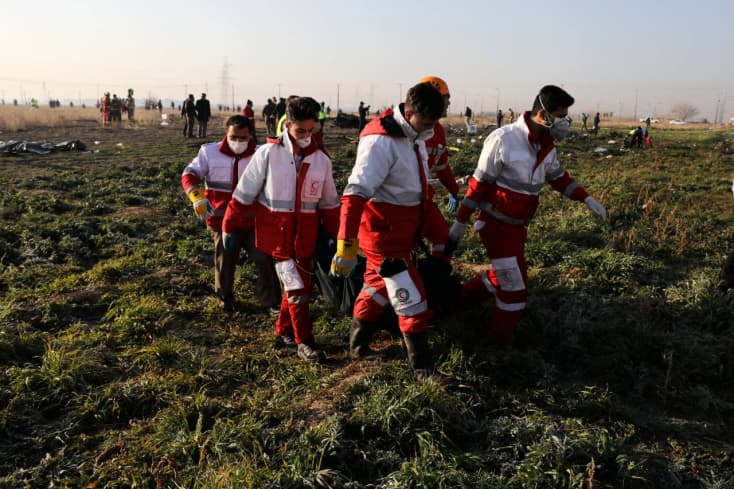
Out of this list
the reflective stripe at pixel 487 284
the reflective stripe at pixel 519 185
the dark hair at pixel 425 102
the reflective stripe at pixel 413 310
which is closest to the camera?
the dark hair at pixel 425 102

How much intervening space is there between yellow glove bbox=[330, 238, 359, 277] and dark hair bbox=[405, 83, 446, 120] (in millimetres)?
915

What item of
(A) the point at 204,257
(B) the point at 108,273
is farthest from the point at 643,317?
(B) the point at 108,273

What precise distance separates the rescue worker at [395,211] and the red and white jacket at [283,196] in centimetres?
53

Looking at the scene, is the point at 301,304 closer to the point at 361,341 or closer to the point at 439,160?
the point at 361,341

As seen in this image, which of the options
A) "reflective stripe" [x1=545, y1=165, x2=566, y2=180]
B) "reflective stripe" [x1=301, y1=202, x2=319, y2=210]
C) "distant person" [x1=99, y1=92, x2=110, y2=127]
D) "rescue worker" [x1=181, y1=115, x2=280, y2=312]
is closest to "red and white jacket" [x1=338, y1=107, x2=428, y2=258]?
"reflective stripe" [x1=301, y1=202, x2=319, y2=210]

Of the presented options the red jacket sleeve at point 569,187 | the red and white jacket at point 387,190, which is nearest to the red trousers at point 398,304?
the red and white jacket at point 387,190

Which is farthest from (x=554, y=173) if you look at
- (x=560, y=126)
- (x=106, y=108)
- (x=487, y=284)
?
(x=106, y=108)

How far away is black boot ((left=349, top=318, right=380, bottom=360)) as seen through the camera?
12.9 feet

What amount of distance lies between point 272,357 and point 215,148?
6.91 feet

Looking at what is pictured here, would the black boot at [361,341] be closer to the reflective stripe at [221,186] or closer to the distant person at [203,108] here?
the reflective stripe at [221,186]

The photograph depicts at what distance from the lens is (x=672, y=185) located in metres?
9.85

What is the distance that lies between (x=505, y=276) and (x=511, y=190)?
2.20 feet

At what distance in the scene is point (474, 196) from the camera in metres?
4.09

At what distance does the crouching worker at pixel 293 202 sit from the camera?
12.7ft
